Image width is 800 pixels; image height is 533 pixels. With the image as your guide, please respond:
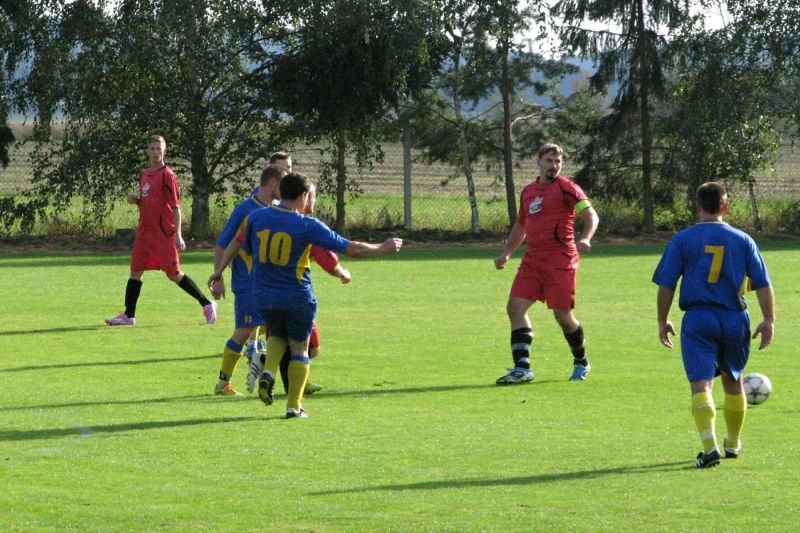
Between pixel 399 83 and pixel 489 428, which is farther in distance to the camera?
pixel 399 83

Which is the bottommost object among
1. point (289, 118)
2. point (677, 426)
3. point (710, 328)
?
point (677, 426)

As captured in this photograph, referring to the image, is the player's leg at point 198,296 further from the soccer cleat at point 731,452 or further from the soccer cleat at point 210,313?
the soccer cleat at point 731,452

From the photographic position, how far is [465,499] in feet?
23.7

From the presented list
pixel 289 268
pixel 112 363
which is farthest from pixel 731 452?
pixel 112 363

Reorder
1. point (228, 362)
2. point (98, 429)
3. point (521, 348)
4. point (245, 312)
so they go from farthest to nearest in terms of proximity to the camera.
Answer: point (521, 348), point (245, 312), point (228, 362), point (98, 429)

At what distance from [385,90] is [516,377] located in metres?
20.9

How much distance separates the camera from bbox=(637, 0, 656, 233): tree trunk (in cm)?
3475

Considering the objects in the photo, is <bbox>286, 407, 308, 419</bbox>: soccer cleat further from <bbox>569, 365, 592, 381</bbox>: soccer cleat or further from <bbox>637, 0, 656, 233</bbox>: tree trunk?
<bbox>637, 0, 656, 233</bbox>: tree trunk

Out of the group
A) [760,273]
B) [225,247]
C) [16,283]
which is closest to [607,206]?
[16,283]

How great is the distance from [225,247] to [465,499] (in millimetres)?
4535

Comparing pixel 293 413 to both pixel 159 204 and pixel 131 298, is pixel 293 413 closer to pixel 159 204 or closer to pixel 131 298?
pixel 131 298

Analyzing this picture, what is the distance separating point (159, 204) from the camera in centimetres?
1647

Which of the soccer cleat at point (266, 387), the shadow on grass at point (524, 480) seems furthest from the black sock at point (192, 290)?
the shadow on grass at point (524, 480)

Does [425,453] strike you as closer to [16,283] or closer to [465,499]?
[465,499]
